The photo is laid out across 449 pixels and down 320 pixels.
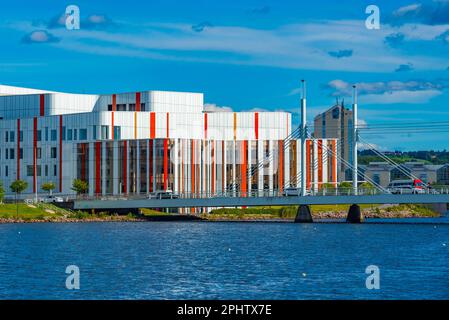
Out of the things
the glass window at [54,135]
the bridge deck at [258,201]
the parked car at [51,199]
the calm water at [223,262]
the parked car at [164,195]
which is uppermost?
the glass window at [54,135]

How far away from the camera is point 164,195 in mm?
180000

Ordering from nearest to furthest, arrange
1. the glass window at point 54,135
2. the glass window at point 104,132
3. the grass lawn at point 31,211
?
the grass lawn at point 31,211 < the glass window at point 104,132 < the glass window at point 54,135

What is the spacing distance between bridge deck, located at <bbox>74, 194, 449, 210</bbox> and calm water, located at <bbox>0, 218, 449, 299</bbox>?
4681mm

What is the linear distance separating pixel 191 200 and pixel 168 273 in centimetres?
8229

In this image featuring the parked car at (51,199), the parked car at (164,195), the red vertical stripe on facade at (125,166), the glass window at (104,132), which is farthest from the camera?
the glass window at (104,132)

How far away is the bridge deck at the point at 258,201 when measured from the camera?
486ft

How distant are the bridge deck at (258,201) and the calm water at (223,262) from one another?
4681 millimetres

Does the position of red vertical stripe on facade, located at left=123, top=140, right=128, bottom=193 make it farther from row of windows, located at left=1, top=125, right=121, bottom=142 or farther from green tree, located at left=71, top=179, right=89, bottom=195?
green tree, located at left=71, top=179, right=89, bottom=195

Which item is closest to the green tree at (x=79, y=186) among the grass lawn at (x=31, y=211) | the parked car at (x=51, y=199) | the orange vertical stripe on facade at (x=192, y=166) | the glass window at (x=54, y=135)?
the parked car at (x=51, y=199)

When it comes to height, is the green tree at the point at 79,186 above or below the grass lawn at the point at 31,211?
above

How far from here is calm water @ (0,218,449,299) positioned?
240ft

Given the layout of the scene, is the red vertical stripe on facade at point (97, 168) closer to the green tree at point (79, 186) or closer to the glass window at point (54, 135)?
the green tree at point (79, 186)

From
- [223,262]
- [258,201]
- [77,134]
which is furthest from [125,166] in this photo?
[223,262]
